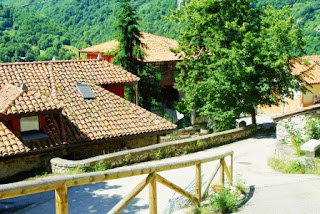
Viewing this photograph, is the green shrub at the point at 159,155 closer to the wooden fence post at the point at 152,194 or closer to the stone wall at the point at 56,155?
the stone wall at the point at 56,155

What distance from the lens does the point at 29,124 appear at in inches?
531

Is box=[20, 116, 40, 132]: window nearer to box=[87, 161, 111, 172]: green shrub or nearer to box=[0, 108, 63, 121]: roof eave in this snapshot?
box=[0, 108, 63, 121]: roof eave

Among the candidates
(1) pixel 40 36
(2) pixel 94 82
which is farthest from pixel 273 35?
(1) pixel 40 36

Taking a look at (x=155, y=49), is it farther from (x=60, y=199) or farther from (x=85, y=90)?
(x=60, y=199)

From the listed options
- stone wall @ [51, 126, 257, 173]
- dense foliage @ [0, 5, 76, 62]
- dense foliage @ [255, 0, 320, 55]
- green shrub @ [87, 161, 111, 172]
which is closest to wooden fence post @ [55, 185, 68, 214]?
stone wall @ [51, 126, 257, 173]

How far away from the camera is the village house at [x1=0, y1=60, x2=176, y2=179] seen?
42.4 ft

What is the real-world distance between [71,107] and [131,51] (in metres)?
12.2

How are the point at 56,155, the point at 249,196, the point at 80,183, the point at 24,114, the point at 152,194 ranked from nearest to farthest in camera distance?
the point at 80,183 → the point at 152,194 → the point at 249,196 → the point at 24,114 → the point at 56,155

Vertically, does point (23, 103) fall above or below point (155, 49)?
below

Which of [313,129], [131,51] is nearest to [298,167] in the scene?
[313,129]

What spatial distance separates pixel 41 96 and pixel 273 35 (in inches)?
508

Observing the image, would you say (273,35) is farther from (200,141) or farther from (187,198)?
(187,198)

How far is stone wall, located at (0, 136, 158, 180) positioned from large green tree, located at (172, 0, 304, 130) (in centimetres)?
665

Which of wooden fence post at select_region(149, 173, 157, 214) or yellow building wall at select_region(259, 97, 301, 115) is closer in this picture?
wooden fence post at select_region(149, 173, 157, 214)
